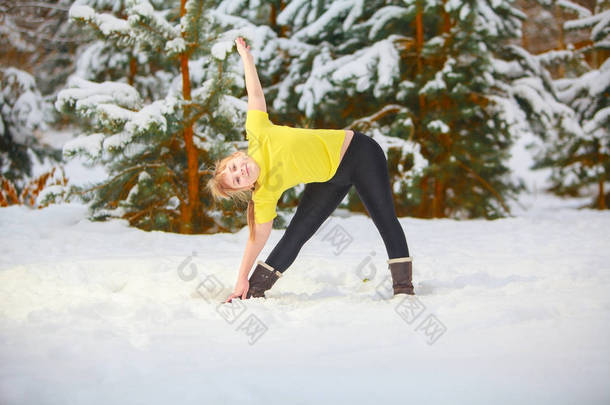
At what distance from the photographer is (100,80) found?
5578 mm

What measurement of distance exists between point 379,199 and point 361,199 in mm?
91

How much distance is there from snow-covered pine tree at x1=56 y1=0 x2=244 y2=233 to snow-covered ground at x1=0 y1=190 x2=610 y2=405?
960 millimetres

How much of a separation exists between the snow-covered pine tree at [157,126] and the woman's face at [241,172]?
1757mm

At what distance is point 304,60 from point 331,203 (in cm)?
330

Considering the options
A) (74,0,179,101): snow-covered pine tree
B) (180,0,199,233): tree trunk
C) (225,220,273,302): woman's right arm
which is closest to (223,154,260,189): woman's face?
(225,220,273,302): woman's right arm

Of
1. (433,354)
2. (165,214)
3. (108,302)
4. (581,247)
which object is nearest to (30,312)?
(108,302)

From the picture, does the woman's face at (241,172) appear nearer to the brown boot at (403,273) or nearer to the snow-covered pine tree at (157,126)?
the brown boot at (403,273)

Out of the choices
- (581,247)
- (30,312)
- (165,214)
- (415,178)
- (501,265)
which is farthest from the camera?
(415,178)

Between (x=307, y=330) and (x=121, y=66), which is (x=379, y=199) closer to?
(x=307, y=330)

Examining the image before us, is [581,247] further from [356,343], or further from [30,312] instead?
[30,312]

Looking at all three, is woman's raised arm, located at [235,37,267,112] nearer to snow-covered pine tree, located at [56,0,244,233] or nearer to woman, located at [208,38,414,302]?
woman, located at [208,38,414,302]

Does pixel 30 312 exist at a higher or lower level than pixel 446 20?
lower

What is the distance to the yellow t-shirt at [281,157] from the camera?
1962mm

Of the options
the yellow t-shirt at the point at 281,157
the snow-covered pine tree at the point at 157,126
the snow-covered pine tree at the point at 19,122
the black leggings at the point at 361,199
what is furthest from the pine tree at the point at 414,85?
the snow-covered pine tree at the point at 19,122
